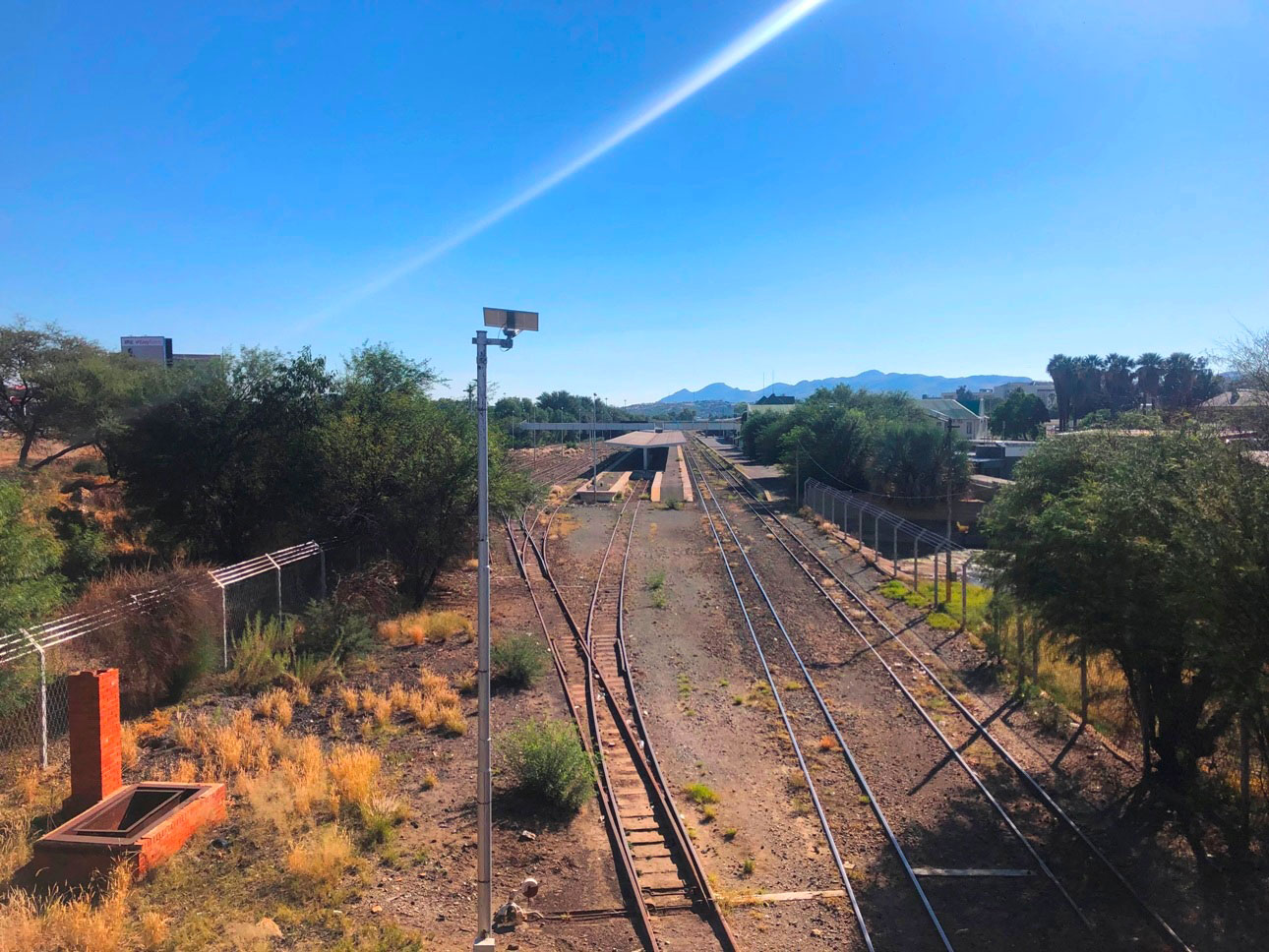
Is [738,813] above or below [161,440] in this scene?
below

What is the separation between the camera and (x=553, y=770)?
397 inches

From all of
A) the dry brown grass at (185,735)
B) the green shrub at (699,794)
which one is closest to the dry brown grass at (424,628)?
the dry brown grass at (185,735)

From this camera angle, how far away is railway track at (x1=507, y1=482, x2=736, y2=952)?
7.77 m

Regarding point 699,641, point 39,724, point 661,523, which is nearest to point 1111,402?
point 661,523

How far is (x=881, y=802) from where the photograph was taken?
10531 millimetres

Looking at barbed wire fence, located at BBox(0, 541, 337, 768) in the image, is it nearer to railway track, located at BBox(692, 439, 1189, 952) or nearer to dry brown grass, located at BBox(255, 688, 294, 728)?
dry brown grass, located at BBox(255, 688, 294, 728)

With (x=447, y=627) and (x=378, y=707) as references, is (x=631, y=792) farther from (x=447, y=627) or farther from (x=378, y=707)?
(x=447, y=627)

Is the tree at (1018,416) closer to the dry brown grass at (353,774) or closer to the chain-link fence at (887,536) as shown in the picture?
the chain-link fence at (887,536)

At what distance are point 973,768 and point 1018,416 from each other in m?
88.5

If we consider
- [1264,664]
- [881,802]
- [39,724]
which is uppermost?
[1264,664]

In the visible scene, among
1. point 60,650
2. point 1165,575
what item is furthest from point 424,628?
point 1165,575

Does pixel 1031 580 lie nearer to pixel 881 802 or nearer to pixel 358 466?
pixel 881 802

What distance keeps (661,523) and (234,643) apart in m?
25.1

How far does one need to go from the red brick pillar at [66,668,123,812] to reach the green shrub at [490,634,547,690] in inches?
261
